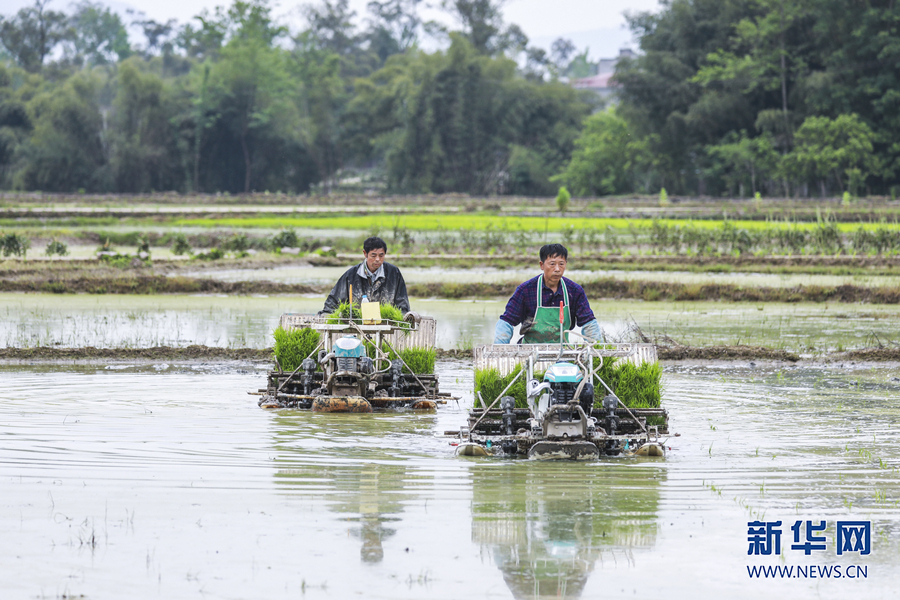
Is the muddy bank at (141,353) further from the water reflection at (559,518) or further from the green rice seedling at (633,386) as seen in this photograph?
the water reflection at (559,518)

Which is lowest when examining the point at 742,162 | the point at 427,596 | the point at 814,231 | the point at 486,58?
the point at 427,596

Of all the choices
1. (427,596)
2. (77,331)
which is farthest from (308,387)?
(77,331)

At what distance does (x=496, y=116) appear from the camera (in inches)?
3019

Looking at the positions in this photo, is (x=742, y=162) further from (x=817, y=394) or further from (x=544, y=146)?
(x=817, y=394)

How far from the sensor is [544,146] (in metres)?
76.3

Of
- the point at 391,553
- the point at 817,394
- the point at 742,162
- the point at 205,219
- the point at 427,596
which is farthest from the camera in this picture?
the point at 742,162

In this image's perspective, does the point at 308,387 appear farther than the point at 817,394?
No

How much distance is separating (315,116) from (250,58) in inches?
253

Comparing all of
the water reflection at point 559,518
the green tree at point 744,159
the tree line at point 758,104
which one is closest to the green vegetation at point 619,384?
the water reflection at point 559,518

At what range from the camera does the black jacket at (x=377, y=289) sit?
10.0 meters

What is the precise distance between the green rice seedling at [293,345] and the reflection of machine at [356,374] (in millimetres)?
100

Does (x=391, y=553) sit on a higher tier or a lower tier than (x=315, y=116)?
lower

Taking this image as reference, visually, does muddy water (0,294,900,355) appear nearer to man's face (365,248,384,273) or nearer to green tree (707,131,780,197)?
man's face (365,248,384,273)

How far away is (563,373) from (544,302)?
51.0 inches
